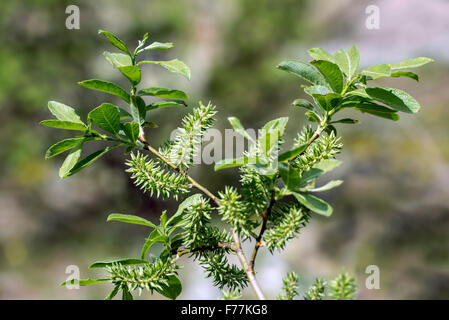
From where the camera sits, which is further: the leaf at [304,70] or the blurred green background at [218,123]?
the blurred green background at [218,123]

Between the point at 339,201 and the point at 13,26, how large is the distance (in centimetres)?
322

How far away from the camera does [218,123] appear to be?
3787 millimetres

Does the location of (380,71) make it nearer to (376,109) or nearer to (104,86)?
(376,109)

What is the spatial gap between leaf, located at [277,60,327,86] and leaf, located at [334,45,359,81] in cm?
3

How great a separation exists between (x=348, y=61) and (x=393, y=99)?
10 cm

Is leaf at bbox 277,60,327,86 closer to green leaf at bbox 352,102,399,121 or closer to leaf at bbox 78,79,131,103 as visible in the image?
green leaf at bbox 352,102,399,121

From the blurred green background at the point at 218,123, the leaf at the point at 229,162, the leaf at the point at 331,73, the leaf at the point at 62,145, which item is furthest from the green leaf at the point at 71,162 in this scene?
the blurred green background at the point at 218,123

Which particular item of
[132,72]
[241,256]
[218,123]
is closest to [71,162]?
[132,72]

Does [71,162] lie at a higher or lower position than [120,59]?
lower

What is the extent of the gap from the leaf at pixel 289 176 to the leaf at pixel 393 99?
15 centimetres

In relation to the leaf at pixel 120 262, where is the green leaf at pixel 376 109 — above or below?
above

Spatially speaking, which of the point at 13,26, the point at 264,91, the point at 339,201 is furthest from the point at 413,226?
the point at 13,26

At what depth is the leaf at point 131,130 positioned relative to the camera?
55 cm

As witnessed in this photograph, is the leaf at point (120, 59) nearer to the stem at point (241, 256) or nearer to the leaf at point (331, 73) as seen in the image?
the stem at point (241, 256)
